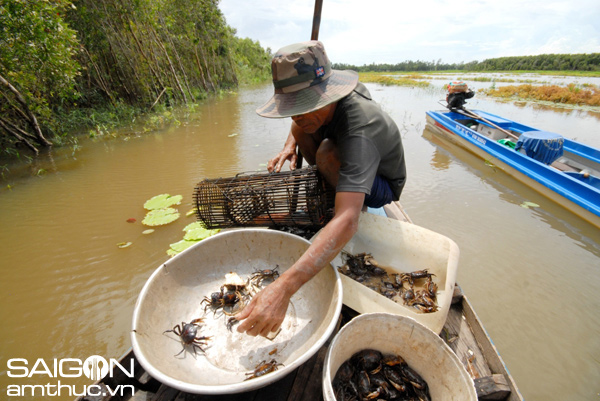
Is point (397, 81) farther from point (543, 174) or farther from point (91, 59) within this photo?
point (91, 59)

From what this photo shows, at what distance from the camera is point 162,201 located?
447 cm

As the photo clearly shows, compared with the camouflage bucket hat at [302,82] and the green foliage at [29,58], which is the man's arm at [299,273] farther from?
the green foliage at [29,58]

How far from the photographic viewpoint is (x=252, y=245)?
208 cm

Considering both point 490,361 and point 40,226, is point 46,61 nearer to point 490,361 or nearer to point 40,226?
point 40,226

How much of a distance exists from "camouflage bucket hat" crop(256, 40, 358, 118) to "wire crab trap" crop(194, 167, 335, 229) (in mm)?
694

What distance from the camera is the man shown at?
Answer: 1272 millimetres

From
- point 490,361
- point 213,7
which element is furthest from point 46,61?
point 213,7

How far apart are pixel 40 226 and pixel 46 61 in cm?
431

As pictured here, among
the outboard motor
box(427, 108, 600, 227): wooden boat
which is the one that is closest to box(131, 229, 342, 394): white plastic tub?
box(427, 108, 600, 227): wooden boat

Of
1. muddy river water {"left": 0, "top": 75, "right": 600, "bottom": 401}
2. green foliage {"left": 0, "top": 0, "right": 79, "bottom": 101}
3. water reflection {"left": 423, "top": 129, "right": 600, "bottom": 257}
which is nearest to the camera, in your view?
muddy river water {"left": 0, "top": 75, "right": 600, "bottom": 401}

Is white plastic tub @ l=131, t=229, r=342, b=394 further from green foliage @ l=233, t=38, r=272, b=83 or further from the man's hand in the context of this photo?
green foliage @ l=233, t=38, r=272, b=83

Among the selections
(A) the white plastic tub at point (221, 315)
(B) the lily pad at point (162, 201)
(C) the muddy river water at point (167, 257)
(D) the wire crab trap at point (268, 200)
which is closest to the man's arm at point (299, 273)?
(A) the white plastic tub at point (221, 315)

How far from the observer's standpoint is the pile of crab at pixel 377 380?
127 centimetres

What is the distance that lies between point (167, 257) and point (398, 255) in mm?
2887
